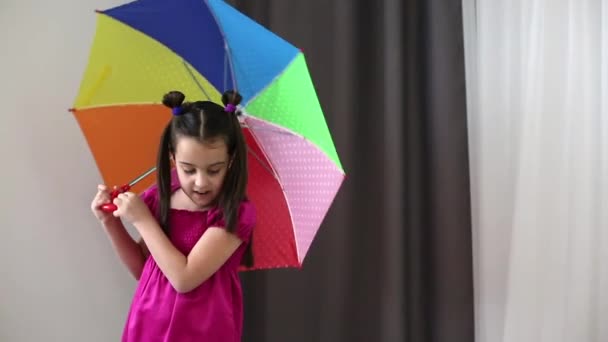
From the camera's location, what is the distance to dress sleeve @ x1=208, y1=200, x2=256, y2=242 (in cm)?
114

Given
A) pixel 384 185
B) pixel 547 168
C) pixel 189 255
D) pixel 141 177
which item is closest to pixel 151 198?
pixel 141 177

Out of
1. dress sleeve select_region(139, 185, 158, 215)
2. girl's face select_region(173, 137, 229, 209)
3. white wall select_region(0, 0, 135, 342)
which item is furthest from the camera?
white wall select_region(0, 0, 135, 342)

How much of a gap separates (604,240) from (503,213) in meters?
0.26

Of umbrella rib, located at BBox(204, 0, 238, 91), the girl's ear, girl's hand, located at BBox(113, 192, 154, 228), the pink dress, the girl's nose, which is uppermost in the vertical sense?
umbrella rib, located at BBox(204, 0, 238, 91)

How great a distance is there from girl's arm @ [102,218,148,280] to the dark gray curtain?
1.33ft

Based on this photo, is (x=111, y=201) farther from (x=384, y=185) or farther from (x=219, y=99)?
(x=384, y=185)

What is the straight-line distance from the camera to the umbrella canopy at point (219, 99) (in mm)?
1099

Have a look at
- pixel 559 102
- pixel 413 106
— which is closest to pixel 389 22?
pixel 413 106

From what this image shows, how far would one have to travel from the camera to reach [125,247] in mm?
1260

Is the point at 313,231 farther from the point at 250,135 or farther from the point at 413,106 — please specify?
the point at 413,106

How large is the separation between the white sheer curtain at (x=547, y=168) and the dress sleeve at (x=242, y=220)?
750 millimetres

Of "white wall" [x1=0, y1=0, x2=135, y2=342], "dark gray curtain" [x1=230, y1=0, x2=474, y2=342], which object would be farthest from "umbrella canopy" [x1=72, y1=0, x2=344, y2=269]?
"dark gray curtain" [x1=230, y1=0, x2=474, y2=342]

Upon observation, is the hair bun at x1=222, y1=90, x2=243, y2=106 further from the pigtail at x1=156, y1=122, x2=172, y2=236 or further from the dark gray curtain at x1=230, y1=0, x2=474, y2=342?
the dark gray curtain at x1=230, y1=0, x2=474, y2=342

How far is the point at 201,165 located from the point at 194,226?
0.16 m
